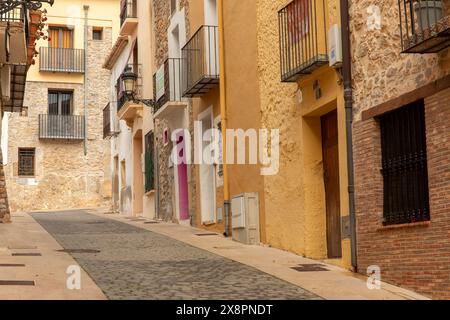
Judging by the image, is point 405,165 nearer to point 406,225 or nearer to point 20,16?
point 406,225

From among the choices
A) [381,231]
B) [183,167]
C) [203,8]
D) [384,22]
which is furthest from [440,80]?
[183,167]

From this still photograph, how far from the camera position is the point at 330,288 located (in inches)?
343

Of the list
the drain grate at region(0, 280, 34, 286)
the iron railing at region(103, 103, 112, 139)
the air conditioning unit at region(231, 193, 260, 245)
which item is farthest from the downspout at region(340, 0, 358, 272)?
the iron railing at region(103, 103, 112, 139)

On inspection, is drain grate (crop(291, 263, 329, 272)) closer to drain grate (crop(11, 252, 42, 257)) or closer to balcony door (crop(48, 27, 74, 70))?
→ drain grate (crop(11, 252, 42, 257))

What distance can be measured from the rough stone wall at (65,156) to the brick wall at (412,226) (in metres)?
23.6

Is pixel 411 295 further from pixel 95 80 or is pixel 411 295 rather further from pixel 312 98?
pixel 95 80

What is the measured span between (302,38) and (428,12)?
335cm

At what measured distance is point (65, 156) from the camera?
32500mm

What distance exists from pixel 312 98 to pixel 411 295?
13.1 ft

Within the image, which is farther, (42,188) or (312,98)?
(42,188)

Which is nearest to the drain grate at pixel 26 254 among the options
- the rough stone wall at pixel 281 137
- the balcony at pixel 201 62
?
the rough stone wall at pixel 281 137

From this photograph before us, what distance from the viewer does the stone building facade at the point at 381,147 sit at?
820 cm

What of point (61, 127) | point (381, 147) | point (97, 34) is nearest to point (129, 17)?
point (97, 34)

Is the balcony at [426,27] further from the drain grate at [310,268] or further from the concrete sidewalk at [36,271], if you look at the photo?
the concrete sidewalk at [36,271]
